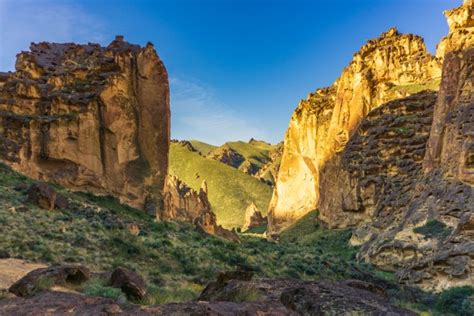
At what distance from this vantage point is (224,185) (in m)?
123

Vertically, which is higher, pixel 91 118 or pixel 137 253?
pixel 91 118

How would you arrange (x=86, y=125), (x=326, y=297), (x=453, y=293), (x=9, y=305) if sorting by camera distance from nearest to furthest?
1. (x=9, y=305)
2. (x=326, y=297)
3. (x=453, y=293)
4. (x=86, y=125)

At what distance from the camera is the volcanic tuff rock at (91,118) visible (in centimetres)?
4184

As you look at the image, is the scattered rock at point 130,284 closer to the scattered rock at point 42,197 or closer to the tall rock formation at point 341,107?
the scattered rock at point 42,197

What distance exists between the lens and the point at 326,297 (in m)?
7.59

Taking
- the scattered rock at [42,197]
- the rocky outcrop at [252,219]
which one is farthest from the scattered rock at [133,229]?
the rocky outcrop at [252,219]

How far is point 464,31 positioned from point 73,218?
41918mm

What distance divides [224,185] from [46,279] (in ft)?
373

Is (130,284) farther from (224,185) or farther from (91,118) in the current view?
(224,185)

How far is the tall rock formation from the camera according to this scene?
68.1 meters

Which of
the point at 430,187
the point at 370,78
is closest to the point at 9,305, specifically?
the point at 430,187

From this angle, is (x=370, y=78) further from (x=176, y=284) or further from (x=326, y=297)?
(x=326, y=297)

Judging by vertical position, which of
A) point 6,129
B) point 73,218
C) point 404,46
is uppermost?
point 404,46

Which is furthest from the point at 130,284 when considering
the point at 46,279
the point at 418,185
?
the point at 418,185
